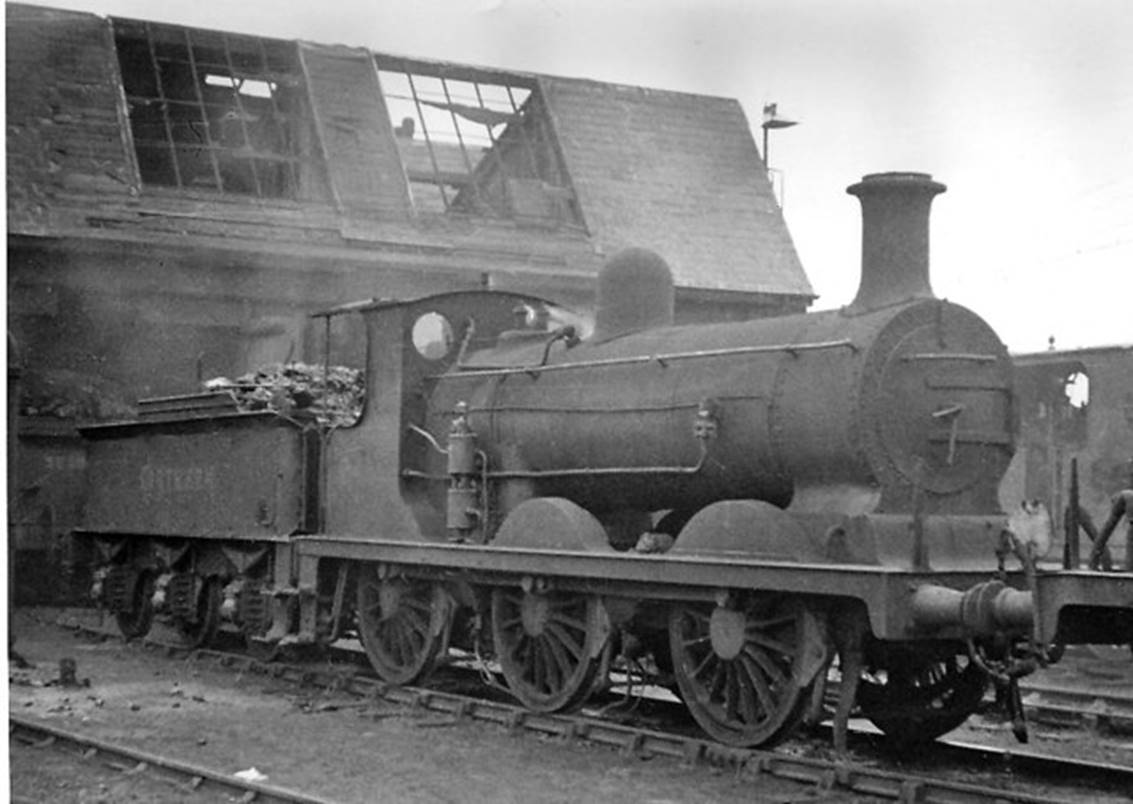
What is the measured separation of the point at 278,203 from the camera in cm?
2339

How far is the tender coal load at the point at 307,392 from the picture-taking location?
13.5 meters

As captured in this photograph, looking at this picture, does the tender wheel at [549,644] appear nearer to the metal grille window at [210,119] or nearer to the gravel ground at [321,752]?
the gravel ground at [321,752]

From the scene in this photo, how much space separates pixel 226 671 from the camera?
13.7 metres

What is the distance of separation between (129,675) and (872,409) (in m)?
7.44

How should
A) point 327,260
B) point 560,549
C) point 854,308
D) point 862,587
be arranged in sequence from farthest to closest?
point 327,260, point 560,549, point 854,308, point 862,587

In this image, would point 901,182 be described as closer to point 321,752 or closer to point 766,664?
point 766,664

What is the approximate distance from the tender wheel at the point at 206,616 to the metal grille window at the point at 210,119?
956 cm

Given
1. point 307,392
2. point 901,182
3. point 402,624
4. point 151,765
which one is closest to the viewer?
point 151,765

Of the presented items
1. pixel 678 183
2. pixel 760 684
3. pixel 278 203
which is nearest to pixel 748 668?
pixel 760 684

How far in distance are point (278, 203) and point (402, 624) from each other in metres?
12.2

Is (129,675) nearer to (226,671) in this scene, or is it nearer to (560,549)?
(226,671)

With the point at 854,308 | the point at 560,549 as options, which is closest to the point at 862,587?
the point at 854,308

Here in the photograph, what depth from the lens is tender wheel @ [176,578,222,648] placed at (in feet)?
48.4

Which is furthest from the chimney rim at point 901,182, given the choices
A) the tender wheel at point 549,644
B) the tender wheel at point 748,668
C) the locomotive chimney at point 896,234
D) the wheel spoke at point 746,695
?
the tender wheel at point 549,644
